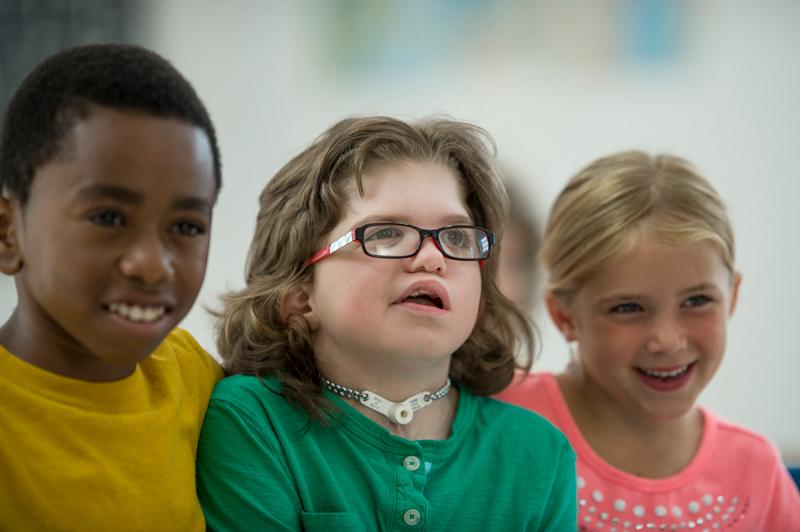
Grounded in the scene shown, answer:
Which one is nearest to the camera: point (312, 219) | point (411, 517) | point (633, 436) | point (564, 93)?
point (411, 517)

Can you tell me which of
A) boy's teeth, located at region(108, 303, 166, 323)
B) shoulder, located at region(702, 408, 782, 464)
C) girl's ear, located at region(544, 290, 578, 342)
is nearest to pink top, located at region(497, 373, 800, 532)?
shoulder, located at region(702, 408, 782, 464)

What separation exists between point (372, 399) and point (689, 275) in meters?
0.65

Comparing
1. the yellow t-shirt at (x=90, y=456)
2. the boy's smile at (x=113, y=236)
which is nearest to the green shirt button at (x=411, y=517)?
the yellow t-shirt at (x=90, y=456)

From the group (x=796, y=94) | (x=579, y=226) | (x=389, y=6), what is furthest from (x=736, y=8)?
(x=579, y=226)

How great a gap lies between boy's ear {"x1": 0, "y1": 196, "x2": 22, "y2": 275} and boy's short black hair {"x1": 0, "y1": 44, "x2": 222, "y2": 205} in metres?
0.02

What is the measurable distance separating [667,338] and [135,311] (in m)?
0.98

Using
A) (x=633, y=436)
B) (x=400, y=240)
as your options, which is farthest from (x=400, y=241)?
(x=633, y=436)

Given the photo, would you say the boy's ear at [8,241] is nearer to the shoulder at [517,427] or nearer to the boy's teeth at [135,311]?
the boy's teeth at [135,311]

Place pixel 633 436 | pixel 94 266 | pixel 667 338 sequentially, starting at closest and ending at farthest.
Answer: pixel 94 266 → pixel 667 338 → pixel 633 436

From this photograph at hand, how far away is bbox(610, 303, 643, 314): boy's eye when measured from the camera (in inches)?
62.8

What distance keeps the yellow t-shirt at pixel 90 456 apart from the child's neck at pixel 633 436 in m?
0.85

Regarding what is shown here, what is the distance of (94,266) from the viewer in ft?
3.06

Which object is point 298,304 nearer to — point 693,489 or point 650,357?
point 650,357

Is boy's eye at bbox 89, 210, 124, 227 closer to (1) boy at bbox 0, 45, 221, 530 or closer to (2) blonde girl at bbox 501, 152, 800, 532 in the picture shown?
(1) boy at bbox 0, 45, 221, 530
